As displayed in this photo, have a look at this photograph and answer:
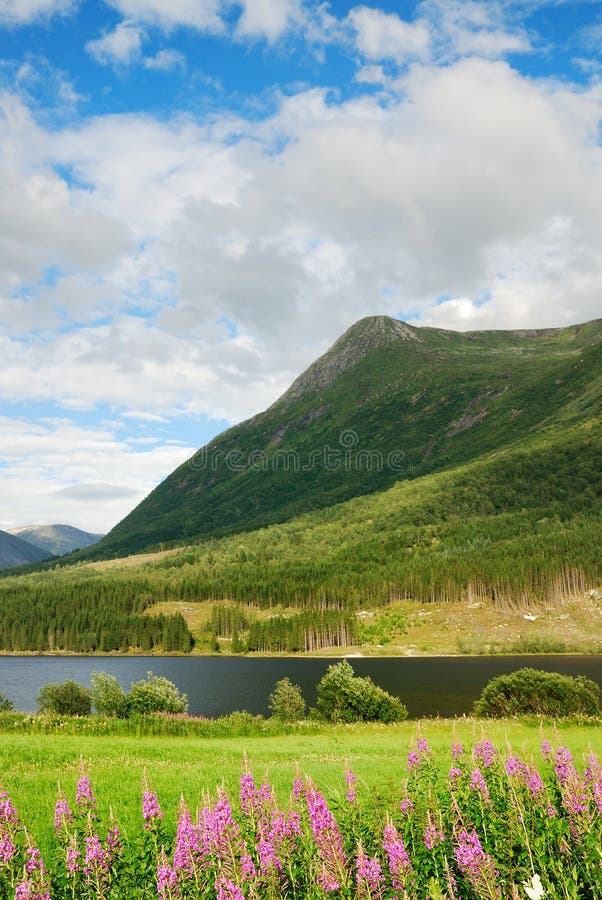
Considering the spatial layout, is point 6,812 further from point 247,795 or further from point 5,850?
point 247,795

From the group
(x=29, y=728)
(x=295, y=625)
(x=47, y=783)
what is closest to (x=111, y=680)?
(x=29, y=728)

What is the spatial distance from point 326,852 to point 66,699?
7145cm

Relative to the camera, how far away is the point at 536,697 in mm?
59406

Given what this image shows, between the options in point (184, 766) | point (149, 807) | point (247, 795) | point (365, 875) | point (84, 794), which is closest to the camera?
point (365, 875)

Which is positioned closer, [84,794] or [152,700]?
[84,794]

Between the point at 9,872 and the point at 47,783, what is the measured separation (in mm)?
12883

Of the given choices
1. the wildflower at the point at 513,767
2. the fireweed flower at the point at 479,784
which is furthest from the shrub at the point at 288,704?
the fireweed flower at the point at 479,784

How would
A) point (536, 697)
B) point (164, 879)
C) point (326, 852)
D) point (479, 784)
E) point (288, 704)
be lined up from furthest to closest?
point (288, 704) → point (536, 697) → point (479, 784) → point (326, 852) → point (164, 879)

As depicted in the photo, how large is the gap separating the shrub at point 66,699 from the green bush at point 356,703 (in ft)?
100

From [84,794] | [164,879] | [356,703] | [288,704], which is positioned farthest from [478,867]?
[288,704]

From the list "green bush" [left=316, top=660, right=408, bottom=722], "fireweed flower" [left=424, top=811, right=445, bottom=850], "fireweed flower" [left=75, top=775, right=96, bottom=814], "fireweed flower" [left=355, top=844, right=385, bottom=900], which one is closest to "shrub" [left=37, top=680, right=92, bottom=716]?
"green bush" [left=316, top=660, right=408, bottom=722]

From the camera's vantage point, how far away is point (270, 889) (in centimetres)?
952

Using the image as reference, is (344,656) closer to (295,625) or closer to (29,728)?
(295,625)

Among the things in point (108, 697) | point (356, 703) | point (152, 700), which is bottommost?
point (152, 700)
